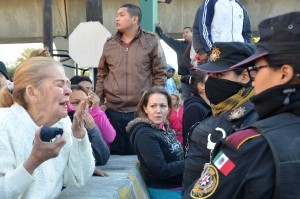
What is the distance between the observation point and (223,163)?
1.63 meters

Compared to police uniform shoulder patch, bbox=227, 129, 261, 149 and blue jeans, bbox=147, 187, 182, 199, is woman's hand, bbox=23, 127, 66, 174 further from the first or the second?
blue jeans, bbox=147, 187, 182, 199

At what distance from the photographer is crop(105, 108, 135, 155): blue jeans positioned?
18.6ft

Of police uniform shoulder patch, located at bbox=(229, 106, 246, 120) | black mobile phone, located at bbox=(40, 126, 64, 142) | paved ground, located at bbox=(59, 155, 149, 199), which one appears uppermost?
police uniform shoulder patch, located at bbox=(229, 106, 246, 120)

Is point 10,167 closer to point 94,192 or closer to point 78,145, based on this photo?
point 78,145

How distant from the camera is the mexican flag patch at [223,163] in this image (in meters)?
1.60

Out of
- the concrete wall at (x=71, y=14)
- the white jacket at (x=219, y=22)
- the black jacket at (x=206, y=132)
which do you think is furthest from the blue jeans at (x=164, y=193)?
the concrete wall at (x=71, y=14)

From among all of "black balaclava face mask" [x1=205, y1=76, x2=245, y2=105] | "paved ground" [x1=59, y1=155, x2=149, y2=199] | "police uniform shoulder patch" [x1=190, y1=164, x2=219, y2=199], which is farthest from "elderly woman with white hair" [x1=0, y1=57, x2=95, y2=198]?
"police uniform shoulder patch" [x1=190, y1=164, x2=219, y2=199]

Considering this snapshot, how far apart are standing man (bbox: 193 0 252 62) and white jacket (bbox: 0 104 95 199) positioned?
2719 mm

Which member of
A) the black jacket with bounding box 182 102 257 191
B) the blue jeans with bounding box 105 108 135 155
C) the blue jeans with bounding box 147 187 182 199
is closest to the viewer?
the black jacket with bounding box 182 102 257 191

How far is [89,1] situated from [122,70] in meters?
3.93

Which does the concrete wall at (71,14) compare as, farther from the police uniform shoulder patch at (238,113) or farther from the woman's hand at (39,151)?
the woman's hand at (39,151)

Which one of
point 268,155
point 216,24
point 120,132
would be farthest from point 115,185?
point 216,24

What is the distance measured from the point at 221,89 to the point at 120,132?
9.53 ft

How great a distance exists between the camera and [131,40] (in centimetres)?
582
